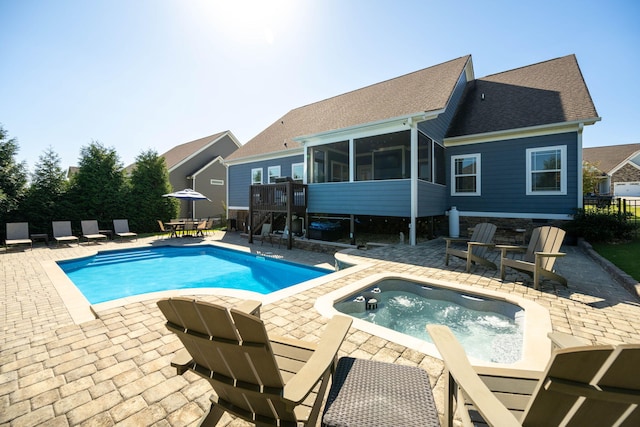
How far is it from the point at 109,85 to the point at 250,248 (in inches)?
336

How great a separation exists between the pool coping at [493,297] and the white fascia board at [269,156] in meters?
9.69

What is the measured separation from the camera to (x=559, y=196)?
9.28 m

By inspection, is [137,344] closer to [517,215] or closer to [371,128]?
[371,128]

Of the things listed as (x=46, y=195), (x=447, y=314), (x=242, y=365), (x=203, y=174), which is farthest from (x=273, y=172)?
(x=242, y=365)

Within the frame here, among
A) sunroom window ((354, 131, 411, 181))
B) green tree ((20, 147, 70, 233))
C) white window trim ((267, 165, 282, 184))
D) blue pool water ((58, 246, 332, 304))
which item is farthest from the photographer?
white window trim ((267, 165, 282, 184))

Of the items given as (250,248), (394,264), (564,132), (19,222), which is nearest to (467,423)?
(394,264)

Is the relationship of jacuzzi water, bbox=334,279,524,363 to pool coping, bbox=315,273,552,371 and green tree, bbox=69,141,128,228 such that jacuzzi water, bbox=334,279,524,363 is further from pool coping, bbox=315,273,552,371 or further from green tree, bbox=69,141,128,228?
A: green tree, bbox=69,141,128,228

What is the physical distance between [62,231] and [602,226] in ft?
68.2

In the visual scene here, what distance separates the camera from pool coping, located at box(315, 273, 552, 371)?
8.55ft

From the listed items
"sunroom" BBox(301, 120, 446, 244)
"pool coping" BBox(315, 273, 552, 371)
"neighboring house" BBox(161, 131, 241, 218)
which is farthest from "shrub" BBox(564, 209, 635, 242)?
"neighboring house" BBox(161, 131, 241, 218)

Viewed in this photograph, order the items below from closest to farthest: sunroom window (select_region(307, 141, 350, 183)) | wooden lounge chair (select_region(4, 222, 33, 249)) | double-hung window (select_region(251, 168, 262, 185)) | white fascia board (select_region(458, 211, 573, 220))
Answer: white fascia board (select_region(458, 211, 573, 220)), wooden lounge chair (select_region(4, 222, 33, 249)), sunroom window (select_region(307, 141, 350, 183)), double-hung window (select_region(251, 168, 262, 185))

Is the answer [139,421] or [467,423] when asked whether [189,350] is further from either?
[467,423]

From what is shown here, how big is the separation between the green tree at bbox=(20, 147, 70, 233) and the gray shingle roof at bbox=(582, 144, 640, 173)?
3925 cm

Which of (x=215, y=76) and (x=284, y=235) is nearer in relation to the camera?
(x=215, y=76)
